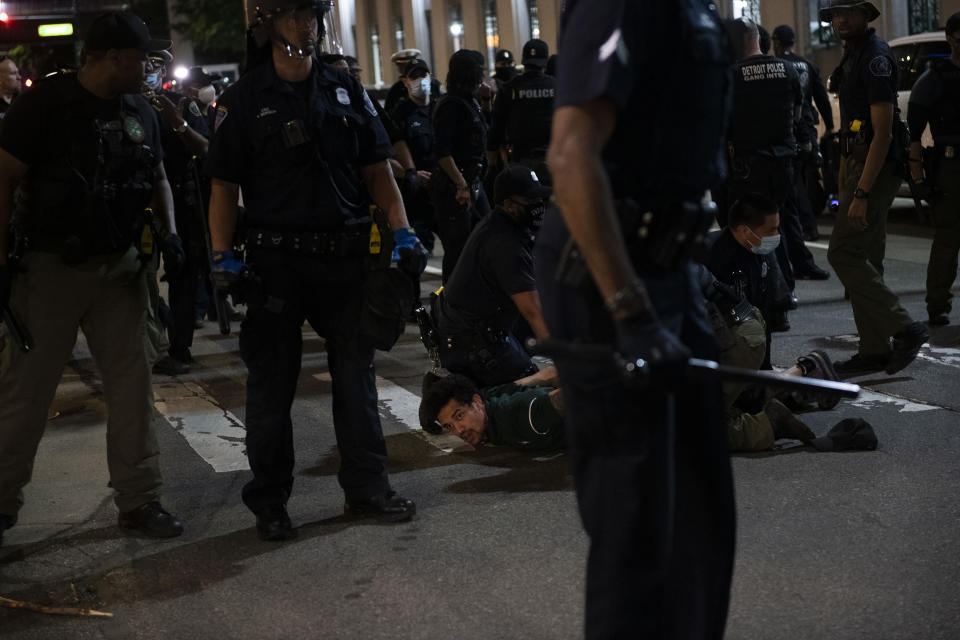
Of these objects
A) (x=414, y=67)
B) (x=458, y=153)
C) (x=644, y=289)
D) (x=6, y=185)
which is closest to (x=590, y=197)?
(x=644, y=289)

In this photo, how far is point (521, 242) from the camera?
5.84 m

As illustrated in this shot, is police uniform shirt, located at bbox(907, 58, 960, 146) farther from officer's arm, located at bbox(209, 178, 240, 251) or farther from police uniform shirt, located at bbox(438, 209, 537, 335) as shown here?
officer's arm, located at bbox(209, 178, 240, 251)

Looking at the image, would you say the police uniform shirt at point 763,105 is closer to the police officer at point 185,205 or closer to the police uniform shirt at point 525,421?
the police officer at point 185,205

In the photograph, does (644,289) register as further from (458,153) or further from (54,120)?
(458,153)

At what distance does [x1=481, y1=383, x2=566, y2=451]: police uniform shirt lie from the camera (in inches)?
226

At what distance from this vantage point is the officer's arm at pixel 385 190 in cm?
504

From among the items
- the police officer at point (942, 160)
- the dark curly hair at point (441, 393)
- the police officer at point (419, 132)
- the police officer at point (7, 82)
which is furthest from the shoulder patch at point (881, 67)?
the police officer at point (7, 82)

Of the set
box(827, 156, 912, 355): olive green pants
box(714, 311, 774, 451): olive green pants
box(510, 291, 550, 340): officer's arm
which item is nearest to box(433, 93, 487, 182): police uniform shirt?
box(827, 156, 912, 355): olive green pants

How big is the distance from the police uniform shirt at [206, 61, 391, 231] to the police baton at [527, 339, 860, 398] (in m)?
2.20

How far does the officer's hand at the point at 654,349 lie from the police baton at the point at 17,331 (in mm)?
2912

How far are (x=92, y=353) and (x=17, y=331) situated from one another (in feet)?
0.91

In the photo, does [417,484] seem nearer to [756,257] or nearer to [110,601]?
[110,601]

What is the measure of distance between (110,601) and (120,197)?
1477 millimetres

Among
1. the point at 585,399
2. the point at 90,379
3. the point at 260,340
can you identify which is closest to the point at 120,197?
the point at 260,340
